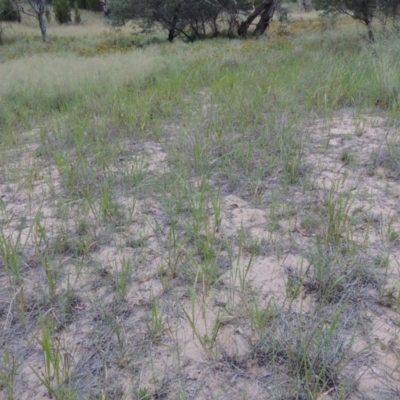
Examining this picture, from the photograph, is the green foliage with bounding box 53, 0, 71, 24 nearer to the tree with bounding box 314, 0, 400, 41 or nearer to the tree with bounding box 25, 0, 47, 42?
the tree with bounding box 25, 0, 47, 42

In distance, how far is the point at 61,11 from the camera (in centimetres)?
2239

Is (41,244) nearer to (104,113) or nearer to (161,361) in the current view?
(161,361)

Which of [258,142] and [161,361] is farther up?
[258,142]

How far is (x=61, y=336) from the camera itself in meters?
1.73

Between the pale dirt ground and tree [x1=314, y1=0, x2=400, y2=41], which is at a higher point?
tree [x1=314, y1=0, x2=400, y2=41]

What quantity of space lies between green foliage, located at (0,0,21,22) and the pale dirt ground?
16676 mm

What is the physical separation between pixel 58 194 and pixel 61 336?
135 cm

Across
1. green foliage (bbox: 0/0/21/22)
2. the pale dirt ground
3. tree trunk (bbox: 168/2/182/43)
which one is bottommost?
the pale dirt ground

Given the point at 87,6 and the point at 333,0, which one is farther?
the point at 87,6

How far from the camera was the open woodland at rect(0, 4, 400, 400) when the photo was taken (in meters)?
1.53

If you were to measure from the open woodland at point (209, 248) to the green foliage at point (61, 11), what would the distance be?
814 inches

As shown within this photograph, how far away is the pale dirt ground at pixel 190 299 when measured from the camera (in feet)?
4.98

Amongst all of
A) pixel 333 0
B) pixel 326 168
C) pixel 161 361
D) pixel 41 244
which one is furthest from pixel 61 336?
pixel 333 0

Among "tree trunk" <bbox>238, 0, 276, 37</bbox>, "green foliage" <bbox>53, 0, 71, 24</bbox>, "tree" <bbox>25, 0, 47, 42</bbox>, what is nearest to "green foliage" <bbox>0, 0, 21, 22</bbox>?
"tree" <bbox>25, 0, 47, 42</bbox>
